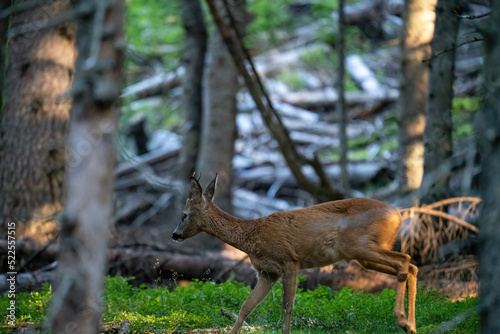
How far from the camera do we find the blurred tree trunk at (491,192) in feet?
12.7

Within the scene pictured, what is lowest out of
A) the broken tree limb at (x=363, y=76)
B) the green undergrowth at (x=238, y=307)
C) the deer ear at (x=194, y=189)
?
the broken tree limb at (x=363, y=76)

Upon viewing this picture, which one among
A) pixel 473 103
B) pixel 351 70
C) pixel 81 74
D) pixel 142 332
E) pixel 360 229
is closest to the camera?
pixel 81 74

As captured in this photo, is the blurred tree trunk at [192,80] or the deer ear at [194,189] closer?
the deer ear at [194,189]

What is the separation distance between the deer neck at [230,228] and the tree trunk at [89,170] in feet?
11.2

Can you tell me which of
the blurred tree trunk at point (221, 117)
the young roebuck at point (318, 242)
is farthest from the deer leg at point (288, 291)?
the blurred tree trunk at point (221, 117)

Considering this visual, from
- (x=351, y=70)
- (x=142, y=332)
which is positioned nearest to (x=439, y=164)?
(x=142, y=332)

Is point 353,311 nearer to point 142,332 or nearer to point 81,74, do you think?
→ point 142,332

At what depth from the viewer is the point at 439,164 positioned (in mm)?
9164

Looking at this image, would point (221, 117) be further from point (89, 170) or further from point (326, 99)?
point (89, 170)

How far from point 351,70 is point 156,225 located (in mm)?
8775

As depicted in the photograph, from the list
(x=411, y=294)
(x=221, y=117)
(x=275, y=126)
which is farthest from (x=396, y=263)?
(x=221, y=117)

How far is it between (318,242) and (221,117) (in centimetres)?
693

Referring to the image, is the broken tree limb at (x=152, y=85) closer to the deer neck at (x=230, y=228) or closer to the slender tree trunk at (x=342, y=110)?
the slender tree trunk at (x=342, y=110)

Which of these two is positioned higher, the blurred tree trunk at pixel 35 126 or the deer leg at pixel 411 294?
the blurred tree trunk at pixel 35 126
